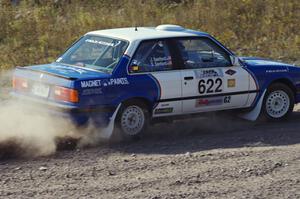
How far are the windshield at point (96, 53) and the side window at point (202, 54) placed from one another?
0.94 metres

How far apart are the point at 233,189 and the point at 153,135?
3065mm

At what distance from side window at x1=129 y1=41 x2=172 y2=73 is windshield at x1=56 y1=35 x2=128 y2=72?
0.74 feet

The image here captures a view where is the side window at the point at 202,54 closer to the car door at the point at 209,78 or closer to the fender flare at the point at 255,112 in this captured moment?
the car door at the point at 209,78

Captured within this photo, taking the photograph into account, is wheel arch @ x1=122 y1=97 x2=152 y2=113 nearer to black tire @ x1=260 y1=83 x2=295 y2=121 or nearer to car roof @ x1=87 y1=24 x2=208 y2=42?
car roof @ x1=87 y1=24 x2=208 y2=42

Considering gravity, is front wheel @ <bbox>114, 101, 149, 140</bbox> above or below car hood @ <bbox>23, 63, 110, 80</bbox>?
below

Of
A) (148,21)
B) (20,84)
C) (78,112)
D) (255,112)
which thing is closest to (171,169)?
(78,112)

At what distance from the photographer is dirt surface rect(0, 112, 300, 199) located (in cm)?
690

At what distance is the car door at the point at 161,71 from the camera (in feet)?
31.4

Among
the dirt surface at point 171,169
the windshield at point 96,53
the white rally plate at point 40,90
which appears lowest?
the dirt surface at point 171,169

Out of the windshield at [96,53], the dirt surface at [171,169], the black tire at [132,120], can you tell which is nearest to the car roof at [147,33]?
the windshield at [96,53]

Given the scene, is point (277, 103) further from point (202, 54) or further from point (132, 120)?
point (132, 120)

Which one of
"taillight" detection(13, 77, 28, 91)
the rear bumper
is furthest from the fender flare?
"taillight" detection(13, 77, 28, 91)

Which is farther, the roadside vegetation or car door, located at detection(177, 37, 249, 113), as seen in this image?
the roadside vegetation

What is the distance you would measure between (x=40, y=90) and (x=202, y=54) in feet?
8.01
